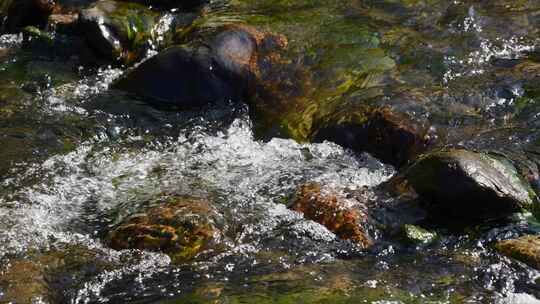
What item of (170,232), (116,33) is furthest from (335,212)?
(116,33)

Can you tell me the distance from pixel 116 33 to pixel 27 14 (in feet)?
8.62

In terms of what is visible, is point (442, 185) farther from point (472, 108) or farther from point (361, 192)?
point (472, 108)

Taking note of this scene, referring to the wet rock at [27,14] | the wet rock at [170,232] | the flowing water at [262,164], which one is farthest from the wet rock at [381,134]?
the wet rock at [27,14]

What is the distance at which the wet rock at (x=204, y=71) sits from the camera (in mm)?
8750

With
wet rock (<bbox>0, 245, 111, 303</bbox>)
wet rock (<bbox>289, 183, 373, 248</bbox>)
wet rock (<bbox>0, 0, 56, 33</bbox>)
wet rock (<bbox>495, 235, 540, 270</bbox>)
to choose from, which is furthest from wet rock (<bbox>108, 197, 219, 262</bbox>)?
wet rock (<bbox>0, 0, 56, 33</bbox>)

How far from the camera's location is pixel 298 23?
384 inches

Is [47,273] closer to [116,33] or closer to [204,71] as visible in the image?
[204,71]

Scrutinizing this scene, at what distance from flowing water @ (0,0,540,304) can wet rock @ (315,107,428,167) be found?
0.14 meters

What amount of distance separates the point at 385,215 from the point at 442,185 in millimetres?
559

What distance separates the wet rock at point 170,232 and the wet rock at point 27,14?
699 cm

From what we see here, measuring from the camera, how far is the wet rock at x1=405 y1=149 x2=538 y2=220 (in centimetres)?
586

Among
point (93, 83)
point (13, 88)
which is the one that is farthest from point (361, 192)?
point (13, 88)

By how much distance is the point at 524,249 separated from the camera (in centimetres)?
536

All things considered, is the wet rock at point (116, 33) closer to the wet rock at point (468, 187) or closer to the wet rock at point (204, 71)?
the wet rock at point (204, 71)
